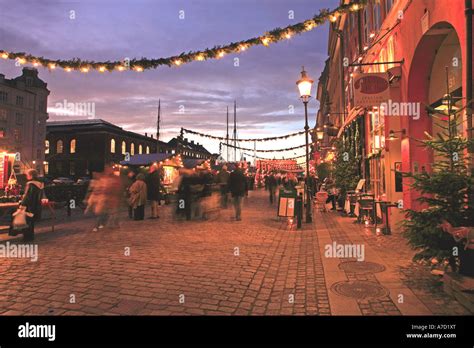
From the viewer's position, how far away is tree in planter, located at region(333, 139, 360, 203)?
1599 cm

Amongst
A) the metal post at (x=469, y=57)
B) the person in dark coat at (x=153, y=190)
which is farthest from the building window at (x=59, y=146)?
the metal post at (x=469, y=57)

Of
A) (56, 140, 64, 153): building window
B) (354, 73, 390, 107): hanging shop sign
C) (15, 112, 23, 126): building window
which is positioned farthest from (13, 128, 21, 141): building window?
(354, 73, 390, 107): hanging shop sign

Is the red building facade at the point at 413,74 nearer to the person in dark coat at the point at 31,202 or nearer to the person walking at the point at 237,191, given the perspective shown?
the person walking at the point at 237,191

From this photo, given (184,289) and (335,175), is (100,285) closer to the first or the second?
(184,289)

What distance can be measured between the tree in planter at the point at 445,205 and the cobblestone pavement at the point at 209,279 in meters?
0.58

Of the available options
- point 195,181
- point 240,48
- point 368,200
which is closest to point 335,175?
point 368,200

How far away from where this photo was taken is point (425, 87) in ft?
33.2

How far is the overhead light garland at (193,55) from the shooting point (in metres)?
8.83

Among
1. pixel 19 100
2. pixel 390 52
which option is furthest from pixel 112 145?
pixel 390 52

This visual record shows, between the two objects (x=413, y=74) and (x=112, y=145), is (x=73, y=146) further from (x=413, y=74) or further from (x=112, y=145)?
(x=413, y=74)

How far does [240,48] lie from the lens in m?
9.38

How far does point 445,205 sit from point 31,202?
9.08 meters

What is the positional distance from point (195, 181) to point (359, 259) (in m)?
8.20
